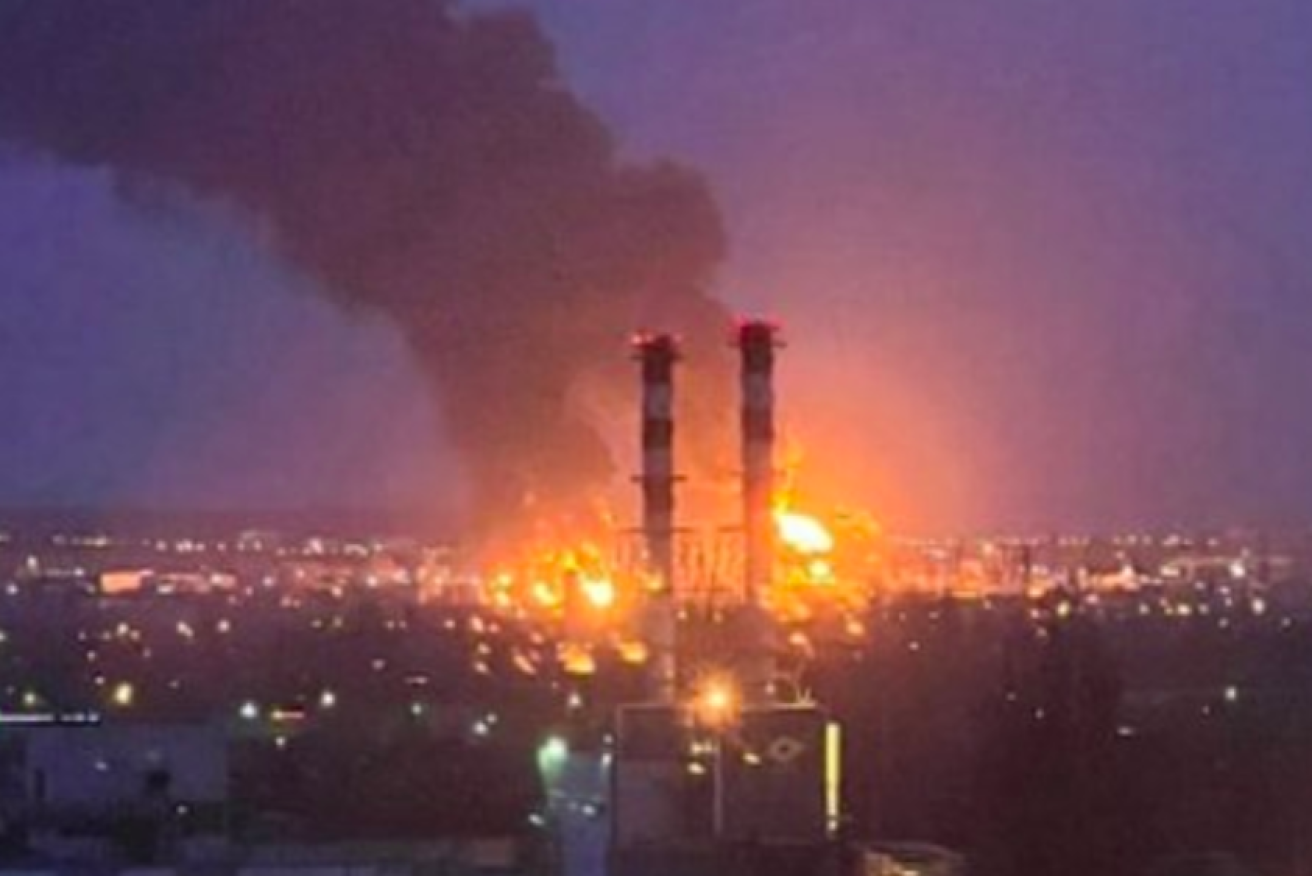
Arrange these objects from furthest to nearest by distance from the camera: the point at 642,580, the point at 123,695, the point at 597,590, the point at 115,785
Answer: the point at 123,695 → the point at 597,590 → the point at 642,580 → the point at 115,785

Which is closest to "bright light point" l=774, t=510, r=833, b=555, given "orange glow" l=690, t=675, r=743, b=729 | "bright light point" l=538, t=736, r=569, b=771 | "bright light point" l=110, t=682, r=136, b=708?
"orange glow" l=690, t=675, r=743, b=729

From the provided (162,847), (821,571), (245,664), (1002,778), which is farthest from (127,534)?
(162,847)

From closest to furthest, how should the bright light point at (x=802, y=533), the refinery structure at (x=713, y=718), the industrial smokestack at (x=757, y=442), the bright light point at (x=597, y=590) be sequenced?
the refinery structure at (x=713, y=718)
the industrial smokestack at (x=757, y=442)
the bright light point at (x=802, y=533)
the bright light point at (x=597, y=590)

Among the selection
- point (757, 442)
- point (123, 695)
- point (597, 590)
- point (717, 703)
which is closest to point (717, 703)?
point (717, 703)

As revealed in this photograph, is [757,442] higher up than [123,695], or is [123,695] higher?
[757,442]

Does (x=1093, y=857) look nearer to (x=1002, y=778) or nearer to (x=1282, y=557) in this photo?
(x=1002, y=778)

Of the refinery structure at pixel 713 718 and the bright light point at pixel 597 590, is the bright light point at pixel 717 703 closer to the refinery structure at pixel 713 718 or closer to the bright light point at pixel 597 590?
the refinery structure at pixel 713 718

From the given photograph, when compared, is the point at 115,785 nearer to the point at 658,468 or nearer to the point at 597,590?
the point at 658,468

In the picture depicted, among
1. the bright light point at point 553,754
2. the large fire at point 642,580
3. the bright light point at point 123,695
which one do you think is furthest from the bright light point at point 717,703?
the bright light point at point 123,695
